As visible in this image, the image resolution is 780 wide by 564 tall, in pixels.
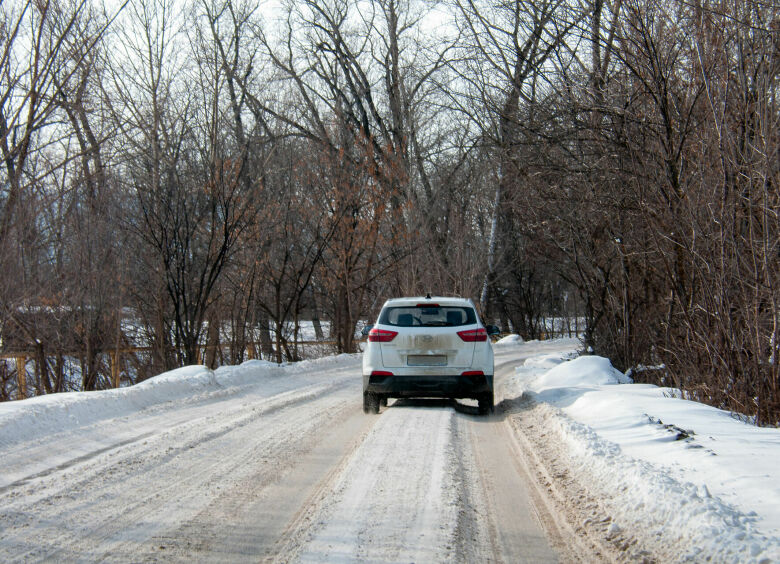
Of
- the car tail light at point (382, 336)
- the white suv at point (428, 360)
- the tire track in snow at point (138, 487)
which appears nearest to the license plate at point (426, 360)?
the white suv at point (428, 360)

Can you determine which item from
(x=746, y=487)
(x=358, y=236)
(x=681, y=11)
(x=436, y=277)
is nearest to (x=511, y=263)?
(x=436, y=277)

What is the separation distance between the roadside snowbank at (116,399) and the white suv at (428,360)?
3501 millimetres

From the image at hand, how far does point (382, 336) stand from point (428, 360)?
2.51 feet

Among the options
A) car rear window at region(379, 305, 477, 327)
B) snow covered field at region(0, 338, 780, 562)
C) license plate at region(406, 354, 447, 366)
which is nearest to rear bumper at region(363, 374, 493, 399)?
license plate at region(406, 354, 447, 366)

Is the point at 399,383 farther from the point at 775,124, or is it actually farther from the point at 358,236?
the point at 358,236

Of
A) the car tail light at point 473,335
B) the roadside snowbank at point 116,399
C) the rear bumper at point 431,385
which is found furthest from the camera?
the car tail light at point 473,335

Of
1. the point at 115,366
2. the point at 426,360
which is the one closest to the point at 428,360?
the point at 426,360

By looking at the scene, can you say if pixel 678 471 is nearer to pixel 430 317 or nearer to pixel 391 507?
pixel 391 507

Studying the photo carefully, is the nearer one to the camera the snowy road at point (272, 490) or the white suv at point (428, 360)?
the snowy road at point (272, 490)

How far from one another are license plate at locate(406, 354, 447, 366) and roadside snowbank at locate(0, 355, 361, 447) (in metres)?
3.98

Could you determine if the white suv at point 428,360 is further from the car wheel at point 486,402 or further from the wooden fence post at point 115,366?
the wooden fence post at point 115,366

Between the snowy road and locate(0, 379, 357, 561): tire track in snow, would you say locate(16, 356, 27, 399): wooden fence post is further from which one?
locate(0, 379, 357, 561): tire track in snow

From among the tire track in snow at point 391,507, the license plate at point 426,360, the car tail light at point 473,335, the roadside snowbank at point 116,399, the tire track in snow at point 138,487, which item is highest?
the car tail light at point 473,335

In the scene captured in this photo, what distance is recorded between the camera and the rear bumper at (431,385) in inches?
386
